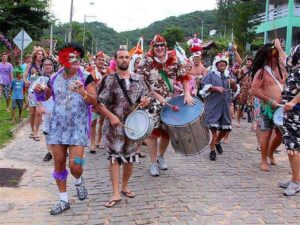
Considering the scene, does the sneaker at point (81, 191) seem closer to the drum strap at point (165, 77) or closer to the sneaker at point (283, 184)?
the drum strap at point (165, 77)

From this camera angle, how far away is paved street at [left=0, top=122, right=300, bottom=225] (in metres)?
5.11

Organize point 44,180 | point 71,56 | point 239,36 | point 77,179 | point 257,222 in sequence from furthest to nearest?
point 239,36 → point 44,180 → point 77,179 → point 71,56 → point 257,222

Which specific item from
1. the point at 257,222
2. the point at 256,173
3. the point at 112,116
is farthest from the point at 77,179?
the point at 256,173

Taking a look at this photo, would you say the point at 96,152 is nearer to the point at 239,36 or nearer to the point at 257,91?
the point at 257,91

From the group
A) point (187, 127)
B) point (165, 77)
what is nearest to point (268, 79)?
point (165, 77)

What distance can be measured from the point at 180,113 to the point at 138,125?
0.97 metres

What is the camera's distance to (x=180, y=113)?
621cm

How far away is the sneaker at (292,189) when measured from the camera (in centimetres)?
591

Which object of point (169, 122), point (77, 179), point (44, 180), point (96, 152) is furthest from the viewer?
point (96, 152)

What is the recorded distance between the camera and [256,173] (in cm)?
708

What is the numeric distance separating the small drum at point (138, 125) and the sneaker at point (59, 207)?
107cm

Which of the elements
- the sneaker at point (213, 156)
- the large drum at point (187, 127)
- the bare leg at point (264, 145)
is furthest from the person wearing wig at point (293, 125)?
the sneaker at point (213, 156)

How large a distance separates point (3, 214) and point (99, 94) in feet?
5.65

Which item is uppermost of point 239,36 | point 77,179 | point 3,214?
point 239,36
